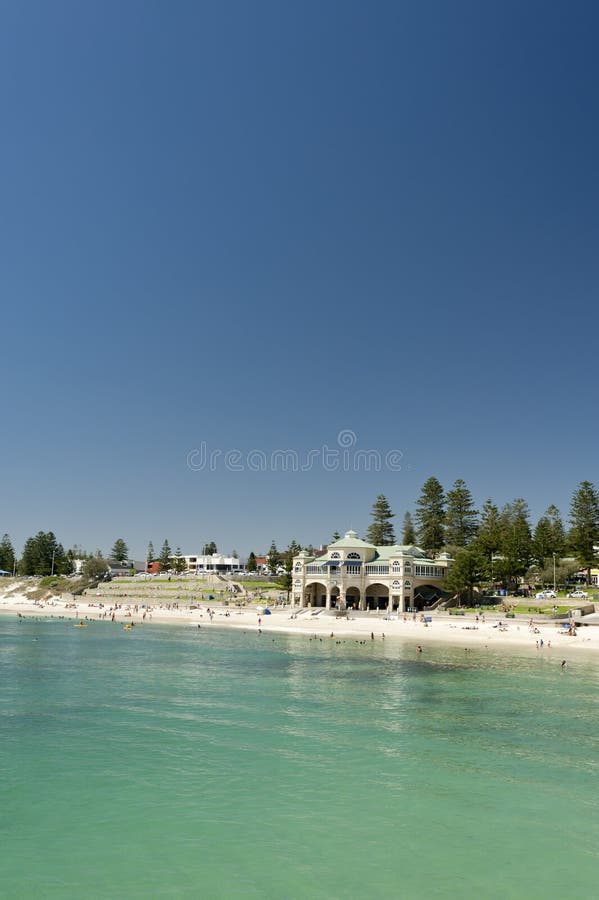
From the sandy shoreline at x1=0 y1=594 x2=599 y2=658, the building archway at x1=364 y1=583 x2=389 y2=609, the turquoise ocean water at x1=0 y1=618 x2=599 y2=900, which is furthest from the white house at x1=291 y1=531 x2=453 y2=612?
the turquoise ocean water at x1=0 y1=618 x2=599 y2=900

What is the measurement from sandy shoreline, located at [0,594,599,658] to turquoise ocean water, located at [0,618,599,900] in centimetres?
2160

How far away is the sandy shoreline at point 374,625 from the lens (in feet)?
184

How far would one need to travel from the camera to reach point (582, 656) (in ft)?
160

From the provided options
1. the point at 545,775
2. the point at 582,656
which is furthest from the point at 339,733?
the point at 582,656

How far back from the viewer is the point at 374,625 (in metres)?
71.6

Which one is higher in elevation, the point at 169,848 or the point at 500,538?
the point at 500,538

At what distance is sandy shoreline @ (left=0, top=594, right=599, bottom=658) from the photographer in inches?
2202

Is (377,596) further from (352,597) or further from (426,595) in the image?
(426,595)

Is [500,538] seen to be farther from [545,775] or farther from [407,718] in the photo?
[545,775]

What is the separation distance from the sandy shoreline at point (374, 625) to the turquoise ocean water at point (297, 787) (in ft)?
70.9

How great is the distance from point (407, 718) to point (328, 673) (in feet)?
41.5

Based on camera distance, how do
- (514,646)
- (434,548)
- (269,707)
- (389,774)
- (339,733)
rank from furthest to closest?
1. (434,548)
2. (514,646)
3. (269,707)
4. (339,733)
5. (389,774)

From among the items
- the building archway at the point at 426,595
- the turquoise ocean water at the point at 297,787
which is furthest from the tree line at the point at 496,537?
the turquoise ocean water at the point at 297,787

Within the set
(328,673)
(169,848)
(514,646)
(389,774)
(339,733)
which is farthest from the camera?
(514,646)
